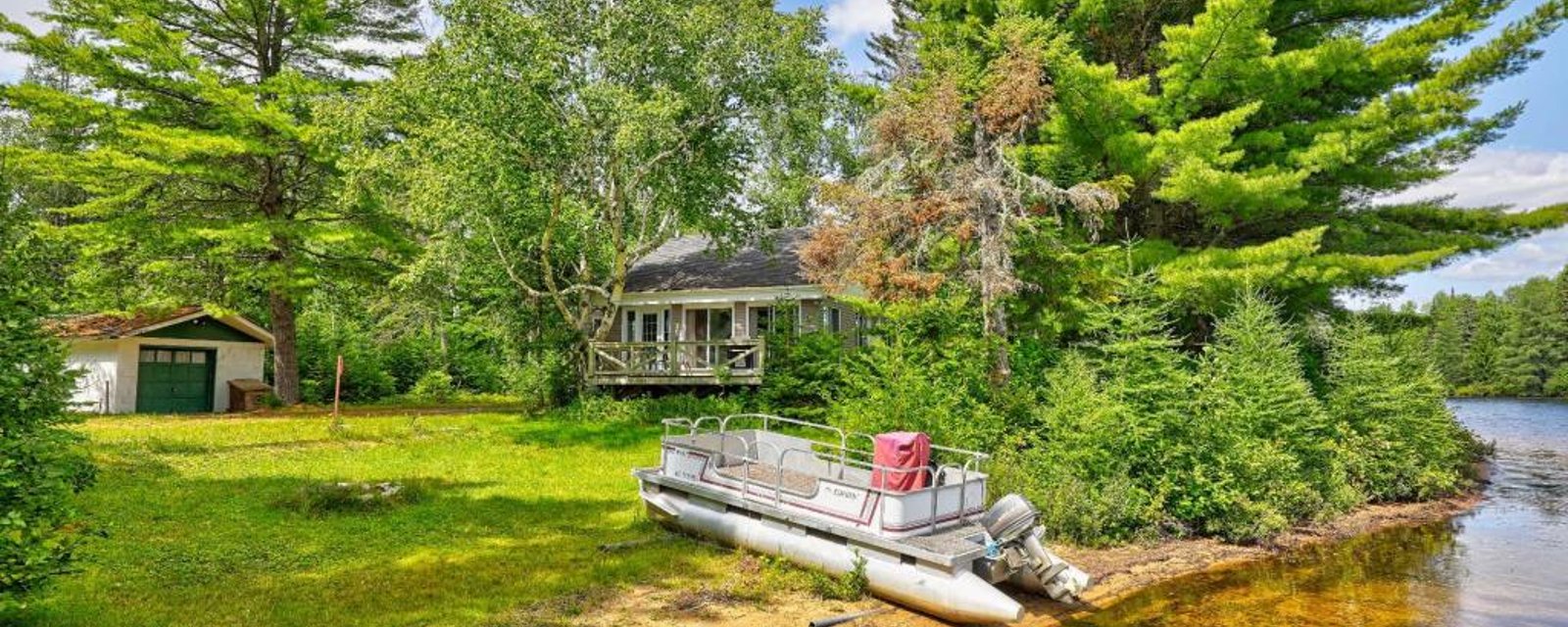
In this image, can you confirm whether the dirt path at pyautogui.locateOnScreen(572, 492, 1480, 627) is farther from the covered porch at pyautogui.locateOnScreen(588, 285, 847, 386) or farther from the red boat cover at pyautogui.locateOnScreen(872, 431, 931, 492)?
the covered porch at pyautogui.locateOnScreen(588, 285, 847, 386)

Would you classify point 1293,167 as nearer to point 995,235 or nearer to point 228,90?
point 995,235

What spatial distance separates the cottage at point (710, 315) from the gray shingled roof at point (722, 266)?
0.04 metres

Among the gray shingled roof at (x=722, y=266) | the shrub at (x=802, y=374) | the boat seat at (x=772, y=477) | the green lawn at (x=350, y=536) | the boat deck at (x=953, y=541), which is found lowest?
the green lawn at (x=350, y=536)

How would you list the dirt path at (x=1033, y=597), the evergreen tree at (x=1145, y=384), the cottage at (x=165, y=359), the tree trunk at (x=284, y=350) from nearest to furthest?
the dirt path at (x=1033, y=597) < the evergreen tree at (x=1145, y=384) < the cottage at (x=165, y=359) < the tree trunk at (x=284, y=350)

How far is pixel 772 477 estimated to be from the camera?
457 inches

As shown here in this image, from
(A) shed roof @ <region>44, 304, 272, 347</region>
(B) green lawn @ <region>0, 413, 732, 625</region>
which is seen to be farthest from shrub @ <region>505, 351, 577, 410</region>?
(A) shed roof @ <region>44, 304, 272, 347</region>

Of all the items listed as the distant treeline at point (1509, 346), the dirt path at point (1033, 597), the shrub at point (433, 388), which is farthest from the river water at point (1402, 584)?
the distant treeline at point (1509, 346)

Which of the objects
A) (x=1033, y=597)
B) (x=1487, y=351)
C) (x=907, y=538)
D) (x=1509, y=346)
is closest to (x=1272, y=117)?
(x=1033, y=597)

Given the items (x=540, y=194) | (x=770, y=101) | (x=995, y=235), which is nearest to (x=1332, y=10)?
(x=995, y=235)

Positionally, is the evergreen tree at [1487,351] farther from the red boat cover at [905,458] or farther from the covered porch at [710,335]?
the red boat cover at [905,458]

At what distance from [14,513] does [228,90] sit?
71.6 ft

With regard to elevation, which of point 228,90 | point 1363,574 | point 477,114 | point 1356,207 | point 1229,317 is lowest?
point 1363,574

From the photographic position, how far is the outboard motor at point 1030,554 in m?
9.63

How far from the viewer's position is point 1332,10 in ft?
70.2
